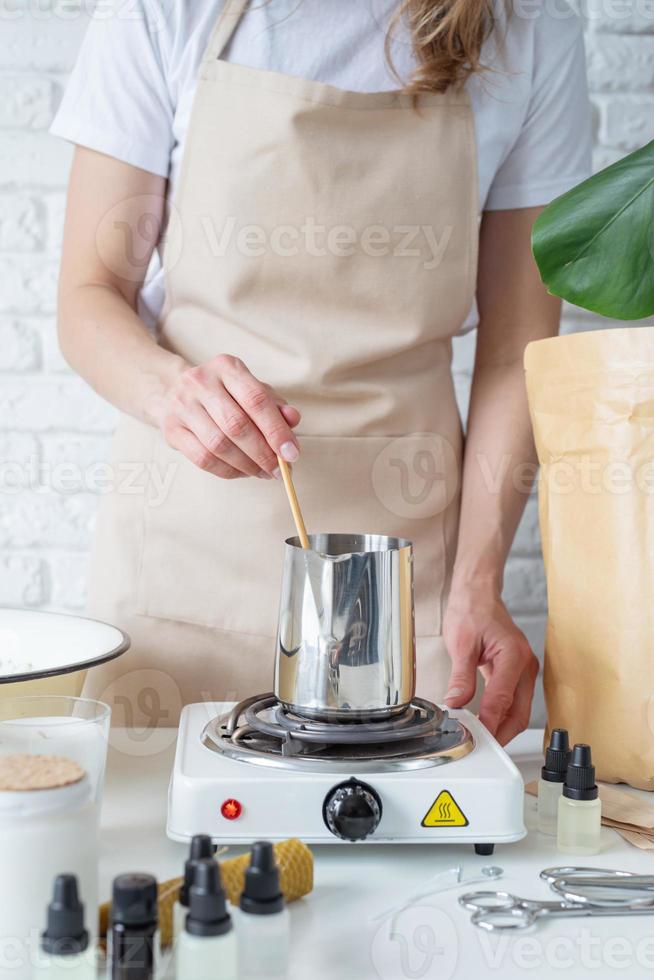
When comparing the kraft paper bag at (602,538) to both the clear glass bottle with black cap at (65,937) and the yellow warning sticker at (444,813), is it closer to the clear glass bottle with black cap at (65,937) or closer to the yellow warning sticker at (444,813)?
the yellow warning sticker at (444,813)

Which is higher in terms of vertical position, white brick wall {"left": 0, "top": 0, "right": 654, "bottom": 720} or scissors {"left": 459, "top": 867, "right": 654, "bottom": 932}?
white brick wall {"left": 0, "top": 0, "right": 654, "bottom": 720}

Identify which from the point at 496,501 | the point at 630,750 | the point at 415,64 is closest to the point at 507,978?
the point at 630,750

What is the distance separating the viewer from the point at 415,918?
0.63 m

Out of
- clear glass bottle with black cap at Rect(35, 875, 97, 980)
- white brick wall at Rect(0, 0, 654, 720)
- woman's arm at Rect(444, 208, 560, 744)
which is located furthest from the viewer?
white brick wall at Rect(0, 0, 654, 720)

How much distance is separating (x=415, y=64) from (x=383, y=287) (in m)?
0.25

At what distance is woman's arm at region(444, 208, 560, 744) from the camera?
1030 mm

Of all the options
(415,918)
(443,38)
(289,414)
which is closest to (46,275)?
(443,38)

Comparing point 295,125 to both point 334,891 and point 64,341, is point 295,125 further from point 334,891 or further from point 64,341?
point 334,891

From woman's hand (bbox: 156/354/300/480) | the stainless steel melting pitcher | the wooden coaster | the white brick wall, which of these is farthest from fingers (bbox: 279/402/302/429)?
the white brick wall

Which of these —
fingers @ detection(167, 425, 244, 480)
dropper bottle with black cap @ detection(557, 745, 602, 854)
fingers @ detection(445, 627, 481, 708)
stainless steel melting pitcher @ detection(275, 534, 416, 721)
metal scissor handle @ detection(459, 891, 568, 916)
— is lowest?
metal scissor handle @ detection(459, 891, 568, 916)

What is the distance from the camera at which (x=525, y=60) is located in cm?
119

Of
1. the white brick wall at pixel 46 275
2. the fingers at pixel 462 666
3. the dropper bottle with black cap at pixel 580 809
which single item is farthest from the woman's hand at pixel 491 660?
the white brick wall at pixel 46 275

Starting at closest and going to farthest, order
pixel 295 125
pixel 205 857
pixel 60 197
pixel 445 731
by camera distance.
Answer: pixel 205 857 < pixel 445 731 < pixel 295 125 < pixel 60 197

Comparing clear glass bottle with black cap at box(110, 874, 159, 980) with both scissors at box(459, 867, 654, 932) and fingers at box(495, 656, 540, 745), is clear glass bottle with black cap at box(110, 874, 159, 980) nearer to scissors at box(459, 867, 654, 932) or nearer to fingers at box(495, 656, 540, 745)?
scissors at box(459, 867, 654, 932)
